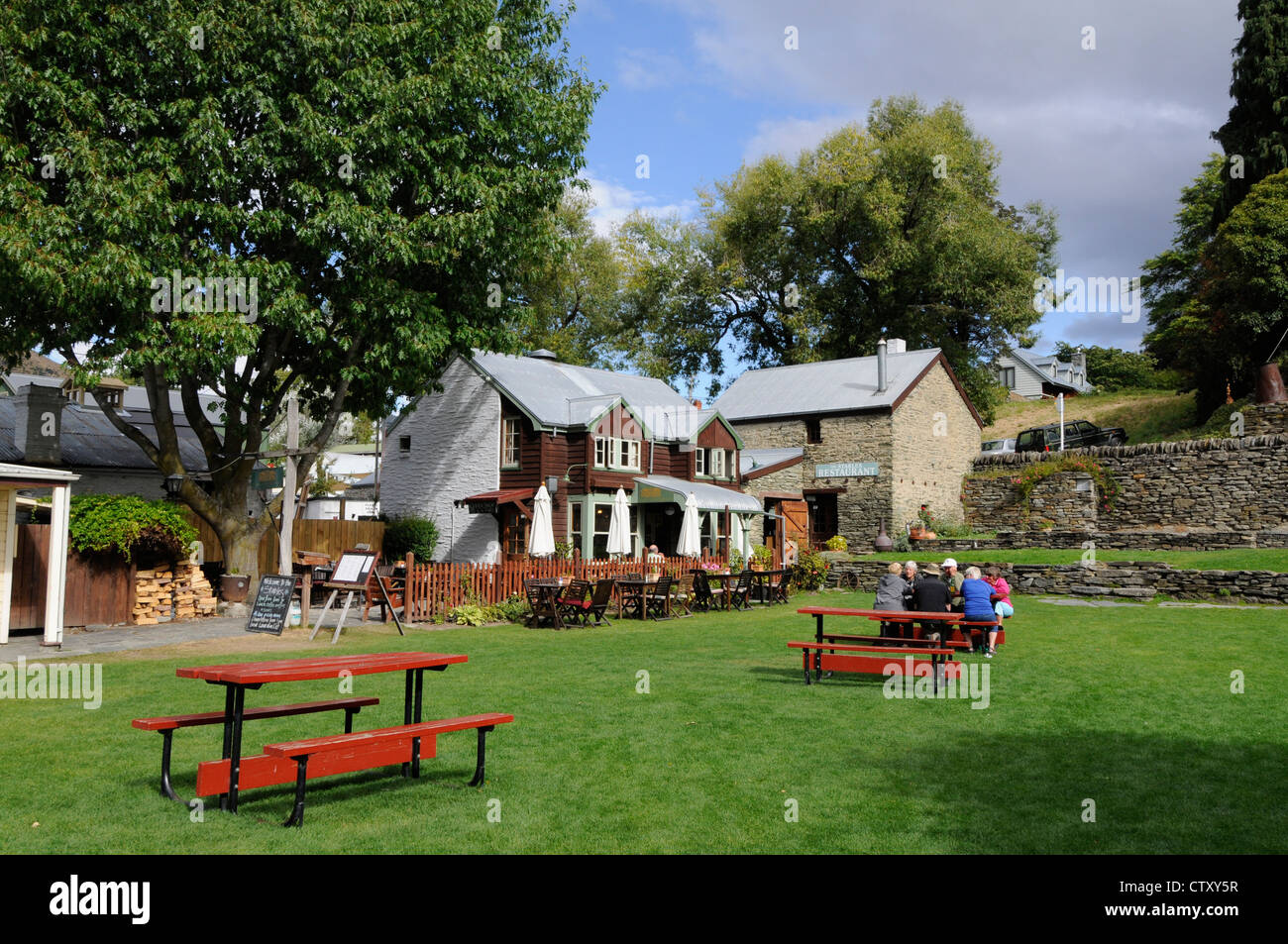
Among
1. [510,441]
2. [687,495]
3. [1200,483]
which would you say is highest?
[510,441]

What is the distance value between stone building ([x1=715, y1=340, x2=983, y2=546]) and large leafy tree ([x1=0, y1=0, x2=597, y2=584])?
1690cm

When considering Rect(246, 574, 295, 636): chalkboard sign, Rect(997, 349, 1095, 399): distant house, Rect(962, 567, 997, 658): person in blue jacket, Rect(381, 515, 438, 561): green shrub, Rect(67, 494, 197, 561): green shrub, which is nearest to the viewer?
Rect(962, 567, 997, 658): person in blue jacket

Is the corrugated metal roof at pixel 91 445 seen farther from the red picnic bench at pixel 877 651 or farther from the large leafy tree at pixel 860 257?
the large leafy tree at pixel 860 257

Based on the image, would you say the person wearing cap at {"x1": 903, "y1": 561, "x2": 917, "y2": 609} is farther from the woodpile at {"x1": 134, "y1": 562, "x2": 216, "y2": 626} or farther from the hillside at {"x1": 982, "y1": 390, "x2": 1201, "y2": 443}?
the hillside at {"x1": 982, "y1": 390, "x2": 1201, "y2": 443}

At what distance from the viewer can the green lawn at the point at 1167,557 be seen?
22234 mm

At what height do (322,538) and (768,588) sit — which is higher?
(322,538)

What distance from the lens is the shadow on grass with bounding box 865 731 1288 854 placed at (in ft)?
18.2

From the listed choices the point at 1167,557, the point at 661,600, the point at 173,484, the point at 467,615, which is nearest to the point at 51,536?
the point at 173,484

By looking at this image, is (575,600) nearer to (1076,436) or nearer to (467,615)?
(467,615)

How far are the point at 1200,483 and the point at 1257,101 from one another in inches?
578

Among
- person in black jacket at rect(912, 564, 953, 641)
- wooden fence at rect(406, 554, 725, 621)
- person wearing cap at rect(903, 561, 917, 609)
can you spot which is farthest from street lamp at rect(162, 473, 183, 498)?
person in black jacket at rect(912, 564, 953, 641)

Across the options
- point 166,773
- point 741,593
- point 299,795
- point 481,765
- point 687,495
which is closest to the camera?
point 299,795

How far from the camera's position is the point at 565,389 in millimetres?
30688

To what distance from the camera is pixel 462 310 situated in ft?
74.8
